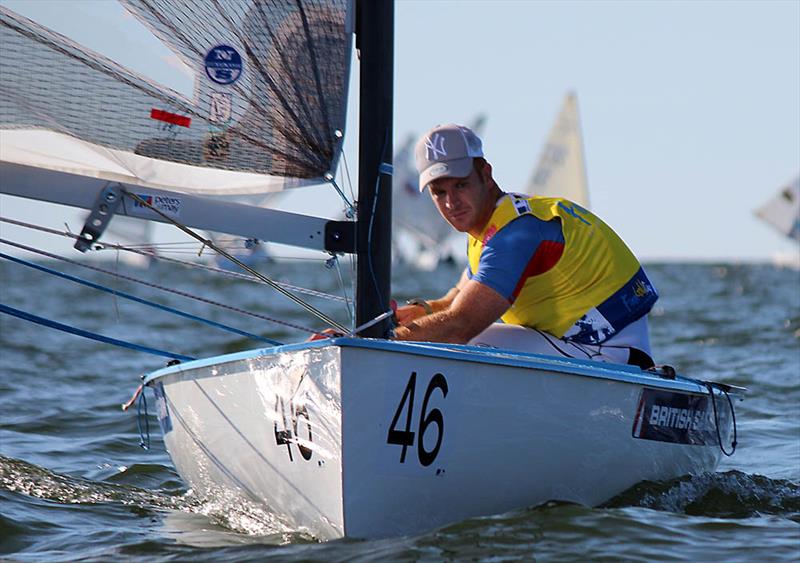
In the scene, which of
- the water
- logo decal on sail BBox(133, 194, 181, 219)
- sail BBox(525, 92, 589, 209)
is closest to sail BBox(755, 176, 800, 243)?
sail BBox(525, 92, 589, 209)

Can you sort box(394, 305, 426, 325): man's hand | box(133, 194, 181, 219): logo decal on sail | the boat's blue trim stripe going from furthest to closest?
box(394, 305, 426, 325): man's hand, box(133, 194, 181, 219): logo decal on sail, the boat's blue trim stripe

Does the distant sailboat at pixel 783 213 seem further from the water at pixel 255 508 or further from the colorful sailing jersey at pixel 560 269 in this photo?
the colorful sailing jersey at pixel 560 269

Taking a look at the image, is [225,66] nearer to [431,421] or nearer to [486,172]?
[486,172]

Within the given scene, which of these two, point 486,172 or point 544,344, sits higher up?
point 486,172

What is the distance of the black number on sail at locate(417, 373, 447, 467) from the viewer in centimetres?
347

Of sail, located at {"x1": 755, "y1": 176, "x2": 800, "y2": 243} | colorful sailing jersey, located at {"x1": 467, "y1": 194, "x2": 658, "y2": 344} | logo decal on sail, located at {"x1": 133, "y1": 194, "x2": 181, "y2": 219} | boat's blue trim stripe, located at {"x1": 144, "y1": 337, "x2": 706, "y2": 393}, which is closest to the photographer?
boat's blue trim stripe, located at {"x1": 144, "y1": 337, "x2": 706, "y2": 393}

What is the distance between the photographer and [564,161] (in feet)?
71.6

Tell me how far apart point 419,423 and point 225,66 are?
1.31 metres

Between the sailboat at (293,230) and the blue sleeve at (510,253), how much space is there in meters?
0.22

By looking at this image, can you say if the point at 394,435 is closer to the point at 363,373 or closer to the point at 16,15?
the point at 363,373

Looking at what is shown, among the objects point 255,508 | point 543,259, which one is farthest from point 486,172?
point 255,508

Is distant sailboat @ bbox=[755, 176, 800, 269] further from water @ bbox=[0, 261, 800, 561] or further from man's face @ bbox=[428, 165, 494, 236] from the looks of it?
man's face @ bbox=[428, 165, 494, 236]

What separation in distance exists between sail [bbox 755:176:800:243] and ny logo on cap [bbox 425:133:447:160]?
35.5m

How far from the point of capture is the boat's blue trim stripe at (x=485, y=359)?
3371mm
